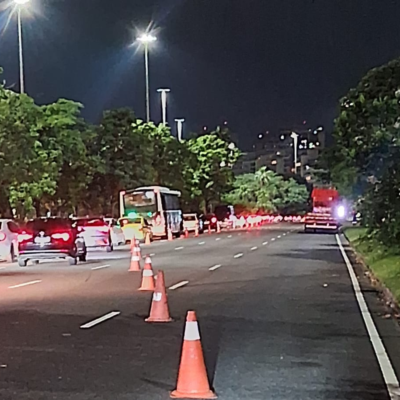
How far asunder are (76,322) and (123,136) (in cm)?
4964

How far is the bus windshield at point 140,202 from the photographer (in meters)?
53.3

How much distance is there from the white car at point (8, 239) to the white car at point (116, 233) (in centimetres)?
855

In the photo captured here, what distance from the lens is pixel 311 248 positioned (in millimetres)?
40125

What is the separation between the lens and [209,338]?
42.4 ft

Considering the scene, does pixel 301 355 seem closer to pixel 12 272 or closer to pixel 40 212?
pixel 12 272

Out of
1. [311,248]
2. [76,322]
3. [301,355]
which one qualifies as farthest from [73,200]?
[301,355]

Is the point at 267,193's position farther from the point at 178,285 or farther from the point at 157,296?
the point at 157,296

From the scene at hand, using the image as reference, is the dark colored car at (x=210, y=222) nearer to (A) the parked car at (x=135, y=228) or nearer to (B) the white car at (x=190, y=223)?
(B) the white car at (x=190, y=223)

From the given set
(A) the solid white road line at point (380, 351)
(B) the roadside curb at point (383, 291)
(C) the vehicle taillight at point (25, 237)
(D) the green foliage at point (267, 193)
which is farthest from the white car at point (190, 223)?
(D) the green foliage at point (267, 193)

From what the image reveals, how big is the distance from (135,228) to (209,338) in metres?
35.6

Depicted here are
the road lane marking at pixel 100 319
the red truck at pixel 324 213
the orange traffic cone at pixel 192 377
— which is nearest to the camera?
the orange traffic cone at pixel 192 377

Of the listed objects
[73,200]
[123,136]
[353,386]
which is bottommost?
[353,386]

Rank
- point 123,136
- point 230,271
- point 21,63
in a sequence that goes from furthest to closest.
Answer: point 123,136 → point 21,63 → point 230,271

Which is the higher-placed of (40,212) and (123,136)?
(123,136)
